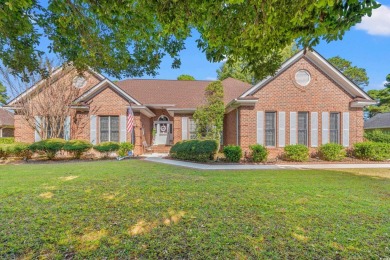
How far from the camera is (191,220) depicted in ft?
13.3

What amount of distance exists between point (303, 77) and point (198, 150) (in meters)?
8.85

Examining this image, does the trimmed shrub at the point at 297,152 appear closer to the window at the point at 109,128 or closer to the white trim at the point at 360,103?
the white trim at the point at 360,103

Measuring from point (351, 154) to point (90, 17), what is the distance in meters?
16.4

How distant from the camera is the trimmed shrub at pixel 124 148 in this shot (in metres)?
14.1

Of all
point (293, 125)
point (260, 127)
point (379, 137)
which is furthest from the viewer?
point (379, 137)

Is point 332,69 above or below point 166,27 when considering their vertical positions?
above

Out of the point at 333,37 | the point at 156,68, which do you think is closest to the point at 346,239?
the point at 333,37

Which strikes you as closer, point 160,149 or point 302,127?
point 302,127

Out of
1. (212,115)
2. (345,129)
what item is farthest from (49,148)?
(345,129)

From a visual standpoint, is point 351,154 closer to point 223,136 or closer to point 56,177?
point 223,136

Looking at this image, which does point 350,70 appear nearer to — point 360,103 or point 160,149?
point 360,103

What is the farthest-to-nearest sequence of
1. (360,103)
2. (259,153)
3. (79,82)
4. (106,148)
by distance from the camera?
1. (79,82)
2. (360,103)
3. (106,148)
4. (259,153)

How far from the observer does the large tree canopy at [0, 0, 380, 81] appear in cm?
306

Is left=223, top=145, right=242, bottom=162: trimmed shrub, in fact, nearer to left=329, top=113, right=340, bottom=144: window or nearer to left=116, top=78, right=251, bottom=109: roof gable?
left=116, top=78, right=251, bottom=109: roof gable
